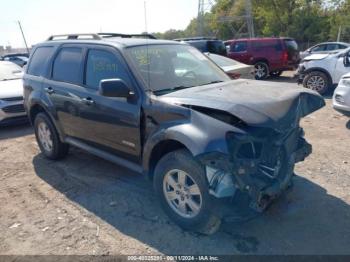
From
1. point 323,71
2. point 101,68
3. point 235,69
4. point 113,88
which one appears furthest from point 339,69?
point 113,88

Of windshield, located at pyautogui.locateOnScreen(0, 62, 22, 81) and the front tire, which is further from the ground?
windshield, located at pyautogui.locateOnScreen(0, 62, 22, 81)

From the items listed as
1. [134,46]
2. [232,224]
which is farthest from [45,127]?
[232,224]

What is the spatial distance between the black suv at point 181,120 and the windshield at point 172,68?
13mm

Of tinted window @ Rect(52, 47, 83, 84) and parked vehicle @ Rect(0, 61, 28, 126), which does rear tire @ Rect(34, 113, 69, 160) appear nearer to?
tinted window @ Rect(52, 47, 83, 84)

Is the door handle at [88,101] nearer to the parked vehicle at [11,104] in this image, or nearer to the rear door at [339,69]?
the parked vehicle at [11,104]

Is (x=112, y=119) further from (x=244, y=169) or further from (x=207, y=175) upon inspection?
(x=244, y=169)

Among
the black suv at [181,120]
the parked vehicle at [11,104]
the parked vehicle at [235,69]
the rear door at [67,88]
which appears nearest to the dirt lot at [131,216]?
the black suv at [181,120]

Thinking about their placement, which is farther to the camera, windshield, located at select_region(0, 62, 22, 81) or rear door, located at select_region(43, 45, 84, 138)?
windshield, located at select_region(0, 62, 22, 81)

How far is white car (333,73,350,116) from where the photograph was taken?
634 centimetres

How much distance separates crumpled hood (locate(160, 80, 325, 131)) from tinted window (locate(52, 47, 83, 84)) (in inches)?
64.4

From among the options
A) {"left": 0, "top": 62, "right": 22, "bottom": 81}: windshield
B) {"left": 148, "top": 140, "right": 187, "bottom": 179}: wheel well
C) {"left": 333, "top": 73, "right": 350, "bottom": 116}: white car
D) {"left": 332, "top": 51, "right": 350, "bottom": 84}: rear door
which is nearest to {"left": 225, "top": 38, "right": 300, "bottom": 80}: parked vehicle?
{"left": 332, "top": 51, "right": 350, "bottom": 84}: rear door

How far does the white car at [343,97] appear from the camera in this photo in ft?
20.8

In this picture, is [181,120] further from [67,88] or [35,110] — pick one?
[35,110]

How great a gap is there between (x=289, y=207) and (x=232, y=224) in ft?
2.44
